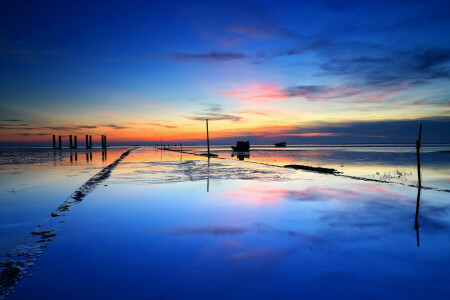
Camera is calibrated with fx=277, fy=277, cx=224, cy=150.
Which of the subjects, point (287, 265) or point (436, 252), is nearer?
point (287, 265)

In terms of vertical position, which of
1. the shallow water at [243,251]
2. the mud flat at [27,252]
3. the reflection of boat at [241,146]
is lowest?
the shallow water at [243,251]

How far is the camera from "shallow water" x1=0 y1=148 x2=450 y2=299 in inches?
187

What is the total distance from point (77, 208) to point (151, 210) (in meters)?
2.92

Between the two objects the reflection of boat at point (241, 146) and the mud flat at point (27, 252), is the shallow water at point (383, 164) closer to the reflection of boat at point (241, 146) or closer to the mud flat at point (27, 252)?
the mud flat at point (27, 252)

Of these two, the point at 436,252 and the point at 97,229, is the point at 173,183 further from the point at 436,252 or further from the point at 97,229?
the point at 436,252

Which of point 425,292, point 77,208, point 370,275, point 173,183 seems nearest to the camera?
point 425,292

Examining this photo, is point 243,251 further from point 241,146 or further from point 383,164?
point 241,146

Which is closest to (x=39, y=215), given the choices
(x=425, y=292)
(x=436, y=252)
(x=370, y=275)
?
(x=370, y=275)

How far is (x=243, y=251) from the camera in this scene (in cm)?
637

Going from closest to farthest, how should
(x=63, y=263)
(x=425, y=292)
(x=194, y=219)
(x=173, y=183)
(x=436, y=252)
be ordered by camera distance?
(x=425, y=292), (x=63, y=263), (x=436, y=252), (x=194, y=219), (x=173, y=183)

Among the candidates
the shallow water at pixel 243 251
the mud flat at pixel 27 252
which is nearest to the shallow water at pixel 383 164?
the shallow water at pixel 243 251

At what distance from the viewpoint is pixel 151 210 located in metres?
10.2

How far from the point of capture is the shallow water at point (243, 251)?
15.6 feet

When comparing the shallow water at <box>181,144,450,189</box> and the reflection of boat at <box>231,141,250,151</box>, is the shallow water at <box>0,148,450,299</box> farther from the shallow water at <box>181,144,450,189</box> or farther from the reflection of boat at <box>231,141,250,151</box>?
the reflection of boat at <box>231,141,250,151</box>
